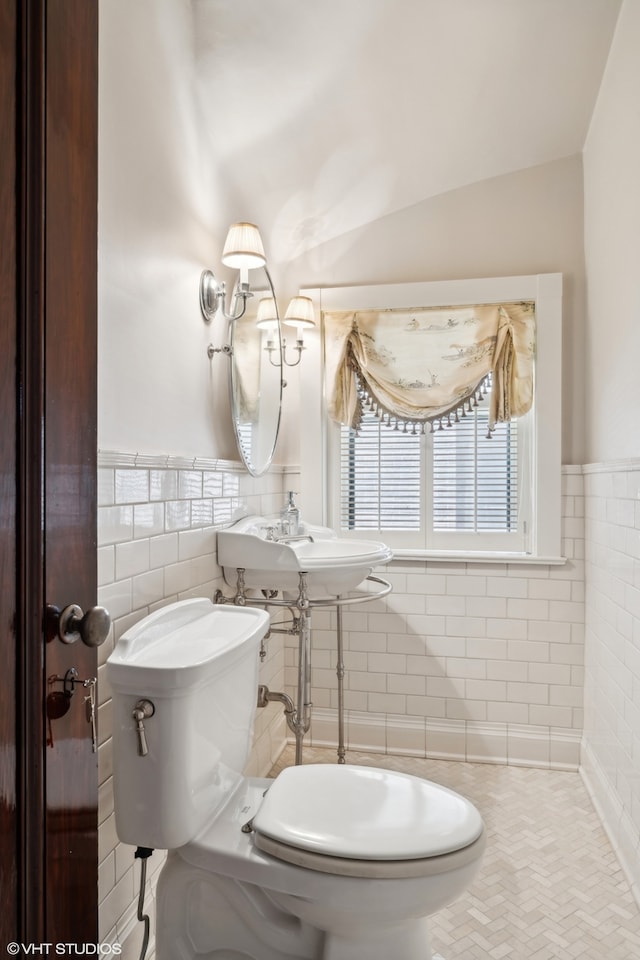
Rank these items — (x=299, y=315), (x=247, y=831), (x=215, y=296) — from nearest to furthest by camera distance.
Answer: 1. (x=247, y=831)
2. (x=215, y=296)
3. (x=299, y=315)

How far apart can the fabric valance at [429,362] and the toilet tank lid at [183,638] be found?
146 centimetres

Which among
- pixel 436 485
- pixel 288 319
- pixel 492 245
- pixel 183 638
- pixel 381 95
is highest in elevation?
pixel 381 95

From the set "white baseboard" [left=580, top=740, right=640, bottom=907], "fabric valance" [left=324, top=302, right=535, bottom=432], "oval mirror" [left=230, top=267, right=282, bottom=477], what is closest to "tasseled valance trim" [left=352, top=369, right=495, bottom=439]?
"fabric valance" [left=324, top=302, right=535, bottom=432]

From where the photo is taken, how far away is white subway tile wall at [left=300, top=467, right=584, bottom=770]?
2.66 meters

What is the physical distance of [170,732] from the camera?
118 cm

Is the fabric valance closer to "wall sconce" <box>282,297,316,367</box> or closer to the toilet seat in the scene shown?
"wall sconce" <box>282,297,316,367</box>

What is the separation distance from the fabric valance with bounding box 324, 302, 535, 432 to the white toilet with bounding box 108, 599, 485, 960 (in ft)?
5.33

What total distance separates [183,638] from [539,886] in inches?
54.0

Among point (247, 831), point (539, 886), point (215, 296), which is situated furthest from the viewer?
point (215, 296)

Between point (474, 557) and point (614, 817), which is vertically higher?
point (474, 557)

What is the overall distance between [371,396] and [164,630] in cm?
171

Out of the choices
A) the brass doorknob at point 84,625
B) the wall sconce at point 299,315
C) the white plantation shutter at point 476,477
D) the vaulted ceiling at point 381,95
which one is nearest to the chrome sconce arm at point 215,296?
the vaulted ceiling at point 381,95

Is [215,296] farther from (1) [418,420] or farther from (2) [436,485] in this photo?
(2) [436,485]

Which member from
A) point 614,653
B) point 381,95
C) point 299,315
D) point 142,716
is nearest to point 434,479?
point 299,315
